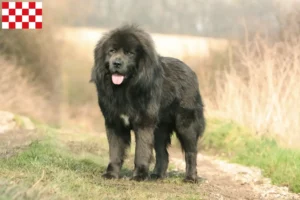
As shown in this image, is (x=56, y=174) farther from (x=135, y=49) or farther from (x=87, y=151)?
(x=87, y=151)

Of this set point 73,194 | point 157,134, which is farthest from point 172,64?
point 73,194

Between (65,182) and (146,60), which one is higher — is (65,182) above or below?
below

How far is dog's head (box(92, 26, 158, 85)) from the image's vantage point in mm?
6762

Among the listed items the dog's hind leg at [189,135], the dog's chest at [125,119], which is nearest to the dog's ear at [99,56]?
the dog's chest at [125,119]

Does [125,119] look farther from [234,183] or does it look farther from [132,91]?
[234,183]

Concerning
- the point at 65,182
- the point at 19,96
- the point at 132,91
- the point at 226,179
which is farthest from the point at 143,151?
the point at 19,96

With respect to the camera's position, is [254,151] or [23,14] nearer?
[254,151]

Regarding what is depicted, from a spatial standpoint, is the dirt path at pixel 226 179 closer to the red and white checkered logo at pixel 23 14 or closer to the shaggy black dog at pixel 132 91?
the shaggy black dog at pixel 132 91

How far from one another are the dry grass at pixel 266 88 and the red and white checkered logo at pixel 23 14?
465 cm

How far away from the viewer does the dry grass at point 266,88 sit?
1188 centimetres

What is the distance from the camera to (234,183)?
28.2 feet

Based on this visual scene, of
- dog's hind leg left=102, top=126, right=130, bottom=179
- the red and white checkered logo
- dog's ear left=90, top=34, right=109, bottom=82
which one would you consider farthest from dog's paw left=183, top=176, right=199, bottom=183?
the red and white checkered logo

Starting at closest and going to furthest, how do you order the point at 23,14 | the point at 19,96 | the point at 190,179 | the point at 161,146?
the point at 190,179, the point at 161,146, the point at 23,14, the point at 19,96

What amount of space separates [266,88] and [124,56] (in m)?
6.32
